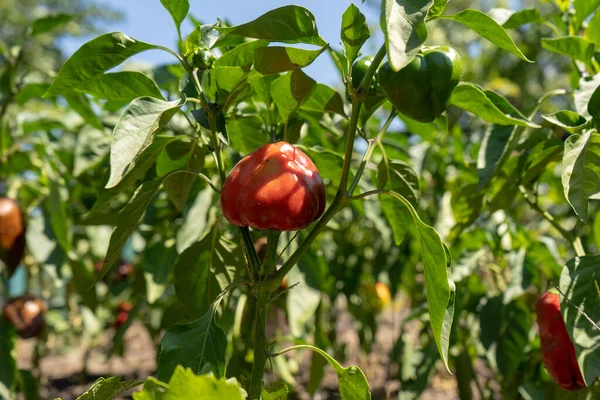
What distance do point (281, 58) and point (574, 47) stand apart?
0.52 metres

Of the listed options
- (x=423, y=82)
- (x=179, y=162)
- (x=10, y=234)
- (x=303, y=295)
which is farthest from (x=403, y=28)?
(x=10, y=234)

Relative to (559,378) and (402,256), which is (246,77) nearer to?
(559,378)

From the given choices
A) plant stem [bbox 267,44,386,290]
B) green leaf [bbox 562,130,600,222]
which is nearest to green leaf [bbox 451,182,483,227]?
green leaf [bbox 562,130,600,222]

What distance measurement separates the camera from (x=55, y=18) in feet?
4.45

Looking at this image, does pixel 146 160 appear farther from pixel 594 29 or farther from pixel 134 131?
pixel 594 29

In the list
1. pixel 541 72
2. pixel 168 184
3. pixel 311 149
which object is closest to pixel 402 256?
pixel 311 149

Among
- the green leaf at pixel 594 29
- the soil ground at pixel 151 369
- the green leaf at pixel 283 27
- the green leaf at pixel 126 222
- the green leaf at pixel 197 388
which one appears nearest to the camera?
the green leaf at pixel 197 388

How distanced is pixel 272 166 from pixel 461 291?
2.98 feet

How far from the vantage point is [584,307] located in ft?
2.39

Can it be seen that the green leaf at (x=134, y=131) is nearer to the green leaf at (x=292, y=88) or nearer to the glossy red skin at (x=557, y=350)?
the green leaf at (x=292, y=88)

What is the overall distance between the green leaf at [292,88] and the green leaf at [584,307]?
392mm

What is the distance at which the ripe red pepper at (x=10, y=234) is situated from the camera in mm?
1353

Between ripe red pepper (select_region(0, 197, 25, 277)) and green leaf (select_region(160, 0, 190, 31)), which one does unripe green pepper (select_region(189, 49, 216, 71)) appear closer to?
green leaf (select_region(160, 0, 190, 31))

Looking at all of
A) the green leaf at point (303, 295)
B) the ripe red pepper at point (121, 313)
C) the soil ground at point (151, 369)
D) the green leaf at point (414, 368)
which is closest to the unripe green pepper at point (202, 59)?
the green leaf at point (303, 295)
